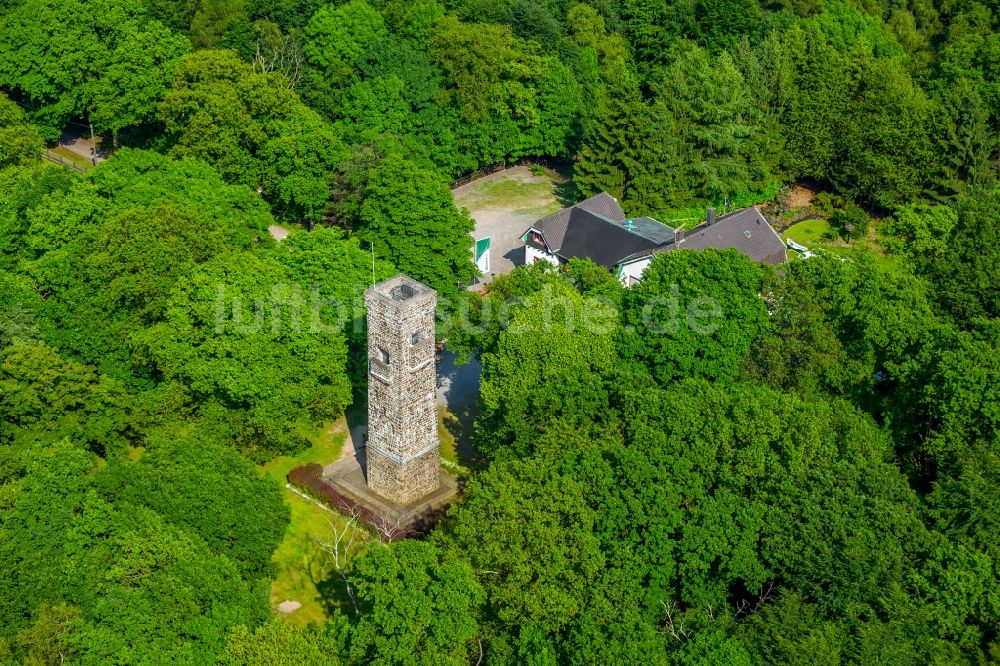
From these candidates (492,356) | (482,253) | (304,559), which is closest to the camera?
(304,559)

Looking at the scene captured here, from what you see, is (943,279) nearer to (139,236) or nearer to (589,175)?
(589,175)

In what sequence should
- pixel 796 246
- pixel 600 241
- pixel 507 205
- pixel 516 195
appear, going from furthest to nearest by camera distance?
1. pixel 516 195
2. pixel 507 205
3. pixel 796 246
4. pixel 600 241

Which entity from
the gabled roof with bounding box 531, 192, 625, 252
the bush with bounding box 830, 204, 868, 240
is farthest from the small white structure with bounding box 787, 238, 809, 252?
the gabled roof with bounding box 531, 192, 625, 252

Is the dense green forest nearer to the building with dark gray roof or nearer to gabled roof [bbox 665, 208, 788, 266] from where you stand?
the building with dark gray roof

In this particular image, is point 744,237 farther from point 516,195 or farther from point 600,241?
point 516,195

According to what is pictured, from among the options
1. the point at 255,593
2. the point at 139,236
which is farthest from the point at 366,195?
the point at 255,593

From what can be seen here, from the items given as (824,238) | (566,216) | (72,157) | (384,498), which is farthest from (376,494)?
(824,238)
